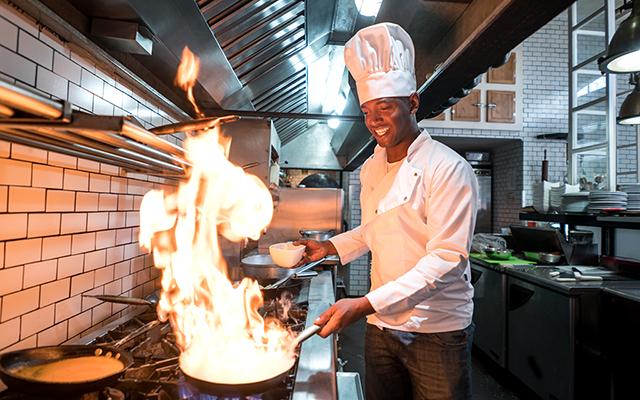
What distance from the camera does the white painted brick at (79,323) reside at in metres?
1.29

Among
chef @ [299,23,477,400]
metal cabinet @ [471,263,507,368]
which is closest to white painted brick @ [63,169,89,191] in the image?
chef @ [299,23,477,400]

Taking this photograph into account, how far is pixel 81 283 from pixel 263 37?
1295 millimetres

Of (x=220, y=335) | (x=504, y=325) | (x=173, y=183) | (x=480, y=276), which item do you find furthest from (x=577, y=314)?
(x=173, y=183)

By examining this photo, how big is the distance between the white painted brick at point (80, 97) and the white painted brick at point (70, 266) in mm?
584

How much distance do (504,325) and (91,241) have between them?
3.71m

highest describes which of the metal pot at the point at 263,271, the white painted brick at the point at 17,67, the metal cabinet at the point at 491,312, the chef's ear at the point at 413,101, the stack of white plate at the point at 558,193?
the chef's ear at the point at 413,101

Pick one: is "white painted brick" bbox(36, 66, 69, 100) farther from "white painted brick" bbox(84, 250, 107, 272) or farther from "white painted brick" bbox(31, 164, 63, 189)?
"white painted brick" bbox(84, 250, 107, 272)

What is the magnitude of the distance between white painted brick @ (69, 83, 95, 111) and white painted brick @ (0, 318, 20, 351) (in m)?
0.77

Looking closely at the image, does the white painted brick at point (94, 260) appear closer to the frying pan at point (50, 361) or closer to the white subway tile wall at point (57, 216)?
the white subway tile wall at point (57, 216)

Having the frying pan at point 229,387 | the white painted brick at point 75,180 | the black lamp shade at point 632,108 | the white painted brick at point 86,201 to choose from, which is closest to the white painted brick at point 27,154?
the white painted brick at point 75,180

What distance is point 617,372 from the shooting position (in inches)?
Result: 99.3

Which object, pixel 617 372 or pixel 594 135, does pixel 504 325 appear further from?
pixel 594 135

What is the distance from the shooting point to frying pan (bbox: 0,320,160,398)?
80cm

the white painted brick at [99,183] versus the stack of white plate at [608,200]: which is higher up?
the stack of white plate at [608,200]
